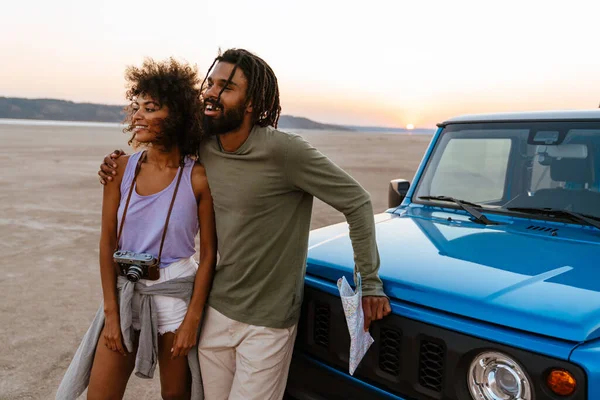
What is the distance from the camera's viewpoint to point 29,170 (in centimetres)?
1616

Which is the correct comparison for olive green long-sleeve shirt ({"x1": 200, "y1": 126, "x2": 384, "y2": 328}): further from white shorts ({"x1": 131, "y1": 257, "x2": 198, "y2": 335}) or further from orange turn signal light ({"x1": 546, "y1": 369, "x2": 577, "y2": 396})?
orange turn signal light ({"x1": 546, "y1": 369, "x2": 577, "y2": 396})

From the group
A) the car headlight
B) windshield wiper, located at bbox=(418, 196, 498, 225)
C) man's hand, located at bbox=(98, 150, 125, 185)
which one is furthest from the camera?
windshield wiper, located at bbox=(418, 196, 498, 225)

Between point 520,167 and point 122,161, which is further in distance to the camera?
point 520,167

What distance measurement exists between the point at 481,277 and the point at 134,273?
4.57ft

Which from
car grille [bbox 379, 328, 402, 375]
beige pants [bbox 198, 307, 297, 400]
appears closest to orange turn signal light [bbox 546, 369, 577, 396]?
car grille [bbox 379, 328, 402, 375]

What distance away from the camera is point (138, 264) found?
87.9 inches

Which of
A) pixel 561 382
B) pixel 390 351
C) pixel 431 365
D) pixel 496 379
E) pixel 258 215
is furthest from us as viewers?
pixel 258 215

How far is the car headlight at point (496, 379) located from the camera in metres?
1.73

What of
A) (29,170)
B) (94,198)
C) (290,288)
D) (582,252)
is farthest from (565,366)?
(29,170)

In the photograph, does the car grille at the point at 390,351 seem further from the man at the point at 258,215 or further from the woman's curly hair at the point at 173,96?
the woman's curly hair at the point at 173,96

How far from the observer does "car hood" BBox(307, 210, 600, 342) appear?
5.80 feet

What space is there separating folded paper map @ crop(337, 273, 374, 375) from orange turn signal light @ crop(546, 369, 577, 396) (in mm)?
671

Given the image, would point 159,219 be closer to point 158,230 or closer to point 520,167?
point 158,230

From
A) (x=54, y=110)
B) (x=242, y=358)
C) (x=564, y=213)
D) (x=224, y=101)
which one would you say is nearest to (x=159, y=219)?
(x=224, y=101)
